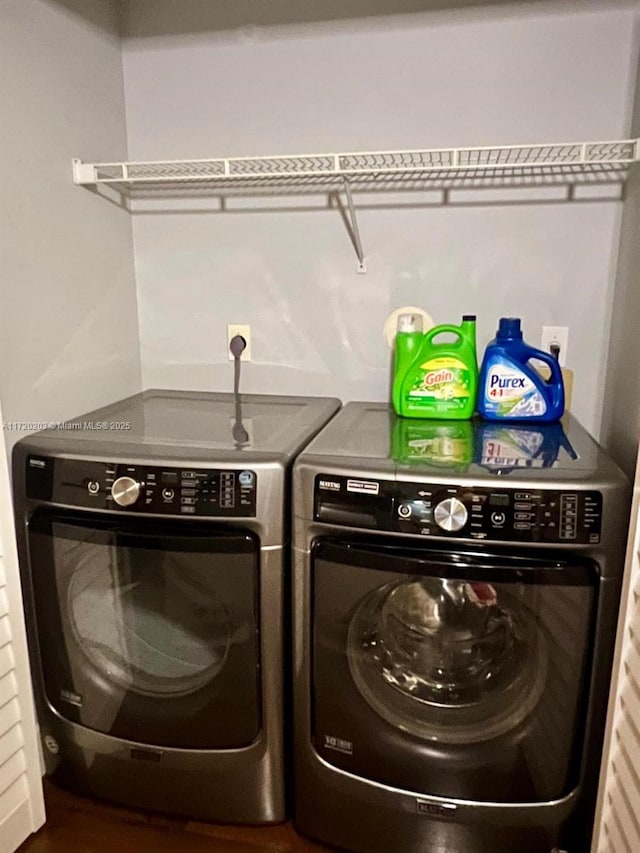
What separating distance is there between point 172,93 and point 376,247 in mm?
724

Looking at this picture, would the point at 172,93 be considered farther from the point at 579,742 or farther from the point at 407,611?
the point at 579,742

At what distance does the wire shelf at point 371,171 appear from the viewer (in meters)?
1.65

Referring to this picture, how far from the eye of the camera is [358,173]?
1.74 metres

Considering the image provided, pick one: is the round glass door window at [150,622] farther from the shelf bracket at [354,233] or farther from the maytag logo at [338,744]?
the shelf bracket at [354,233]

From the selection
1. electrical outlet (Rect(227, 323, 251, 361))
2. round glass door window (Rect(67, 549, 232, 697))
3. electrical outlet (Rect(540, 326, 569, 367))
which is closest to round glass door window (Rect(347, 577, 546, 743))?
round glass door window (Rect(67, 549, 232, 697))

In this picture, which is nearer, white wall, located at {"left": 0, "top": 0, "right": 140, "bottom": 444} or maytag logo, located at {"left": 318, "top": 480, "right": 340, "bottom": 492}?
maytag logo, located at {"left": 318, "top": 480, "right": 340, "bottom": 492}

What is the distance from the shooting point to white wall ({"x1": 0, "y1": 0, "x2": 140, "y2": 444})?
1.52 metres

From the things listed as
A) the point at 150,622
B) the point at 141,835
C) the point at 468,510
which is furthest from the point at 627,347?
the point at 141,835

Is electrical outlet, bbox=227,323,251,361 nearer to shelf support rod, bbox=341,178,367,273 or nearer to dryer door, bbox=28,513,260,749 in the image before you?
shelf support rod, bbox=341,178,367,273

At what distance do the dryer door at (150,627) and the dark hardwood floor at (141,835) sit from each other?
0.77 ft

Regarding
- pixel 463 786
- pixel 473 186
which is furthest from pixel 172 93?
pixel 463 786

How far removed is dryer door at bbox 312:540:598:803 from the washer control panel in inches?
8.2

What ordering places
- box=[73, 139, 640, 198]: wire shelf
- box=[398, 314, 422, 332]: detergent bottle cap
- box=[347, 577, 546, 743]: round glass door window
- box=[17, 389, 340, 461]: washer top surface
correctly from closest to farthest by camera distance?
box=[347, 577, 546, 743]: round glass door window
box=[17, 389, 340, 461]: washer top surface
box=[73, 139, 640, 198]: wire shelf
box=[398, 314, 422, 332]: detergent bottle cap

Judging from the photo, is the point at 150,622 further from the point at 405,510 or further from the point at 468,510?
the point at 468,510
